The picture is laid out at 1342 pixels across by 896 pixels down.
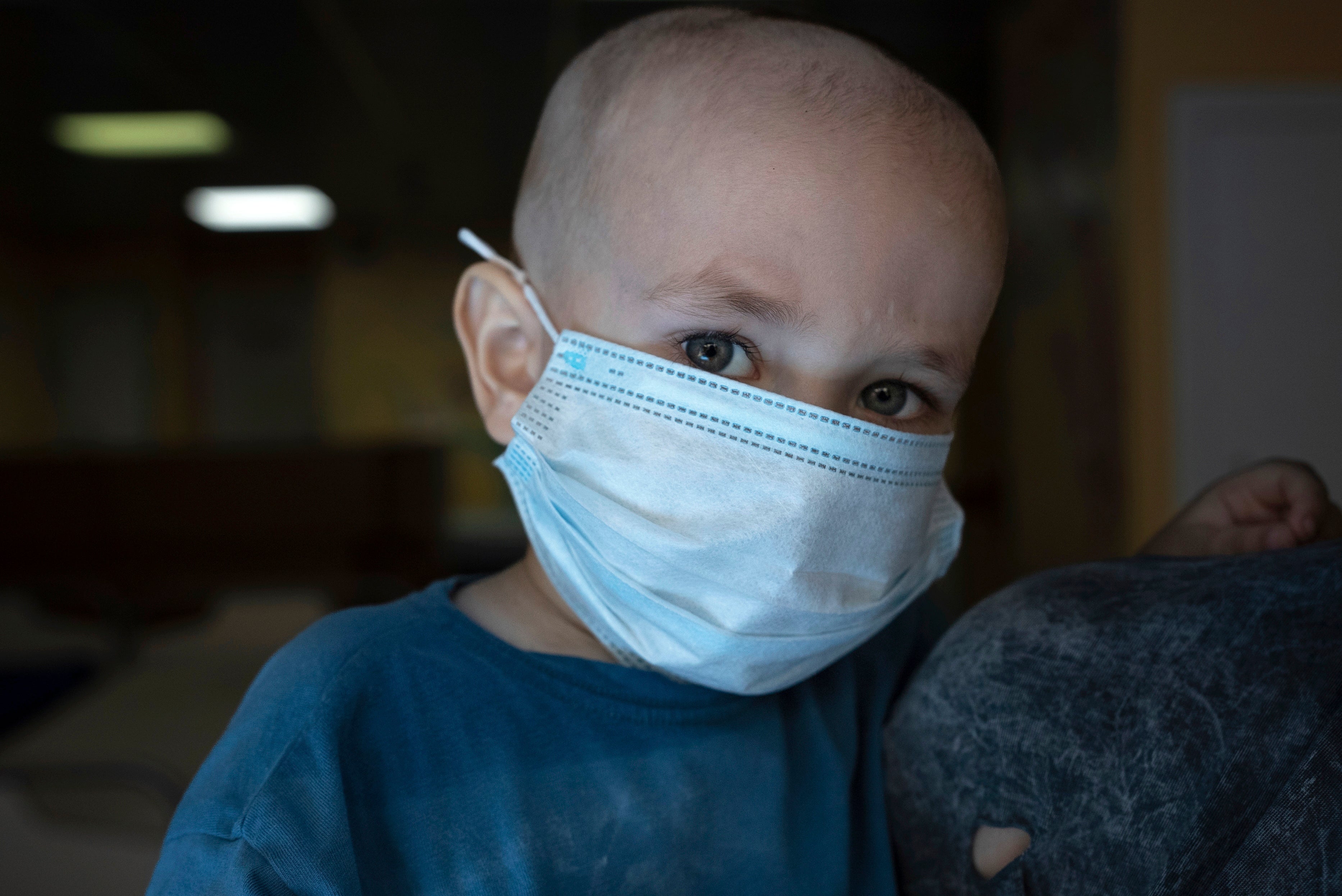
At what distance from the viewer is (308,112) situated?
19.7ft

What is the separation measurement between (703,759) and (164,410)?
33.8 ft

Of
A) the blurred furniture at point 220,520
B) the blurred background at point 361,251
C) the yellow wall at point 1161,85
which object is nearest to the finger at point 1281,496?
the blurred background at point 361,251

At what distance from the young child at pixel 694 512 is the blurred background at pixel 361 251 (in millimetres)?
218

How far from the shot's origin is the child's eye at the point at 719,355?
2.25 ft

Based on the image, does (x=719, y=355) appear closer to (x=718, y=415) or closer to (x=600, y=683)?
(x=718, y=415)

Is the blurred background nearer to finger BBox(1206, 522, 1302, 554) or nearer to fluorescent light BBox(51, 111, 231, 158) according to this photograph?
fluorescent light BBox(51, 111, 231, 158)

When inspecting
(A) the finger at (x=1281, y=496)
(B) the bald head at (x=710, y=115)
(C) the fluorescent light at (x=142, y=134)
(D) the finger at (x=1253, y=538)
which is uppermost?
(C) the fluorescent light at (x=142, y=134)

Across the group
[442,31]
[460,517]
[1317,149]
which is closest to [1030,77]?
[1317,149]

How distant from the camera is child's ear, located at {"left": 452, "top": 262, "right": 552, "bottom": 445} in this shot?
0.79m

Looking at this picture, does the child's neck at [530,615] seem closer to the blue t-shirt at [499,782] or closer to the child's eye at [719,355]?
the blue t-shirt at [499,782]

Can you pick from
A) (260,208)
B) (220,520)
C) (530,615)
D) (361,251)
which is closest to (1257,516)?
(530,615)

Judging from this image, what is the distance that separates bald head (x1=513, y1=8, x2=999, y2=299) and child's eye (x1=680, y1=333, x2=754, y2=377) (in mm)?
92

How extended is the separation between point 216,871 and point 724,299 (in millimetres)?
450

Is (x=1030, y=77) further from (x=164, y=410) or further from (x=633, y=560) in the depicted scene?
(x=164, y=410)
